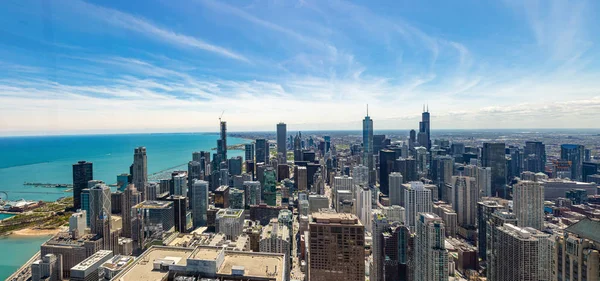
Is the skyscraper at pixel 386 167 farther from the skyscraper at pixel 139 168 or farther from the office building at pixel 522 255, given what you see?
the skyscraper at pixel 139 168

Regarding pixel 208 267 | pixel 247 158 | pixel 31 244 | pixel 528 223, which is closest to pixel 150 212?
pixel 31 244

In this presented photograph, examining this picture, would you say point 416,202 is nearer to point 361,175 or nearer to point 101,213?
point 361,175

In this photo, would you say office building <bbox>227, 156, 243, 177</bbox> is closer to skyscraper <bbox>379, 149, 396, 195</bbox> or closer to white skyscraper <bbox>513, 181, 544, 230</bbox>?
skyscraper <bbox>379, 149, 396, 195</bbox>

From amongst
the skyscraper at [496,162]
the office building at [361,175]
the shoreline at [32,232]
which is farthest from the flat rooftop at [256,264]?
the skyscraper at [496,162]

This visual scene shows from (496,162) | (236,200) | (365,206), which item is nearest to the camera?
(365,206)

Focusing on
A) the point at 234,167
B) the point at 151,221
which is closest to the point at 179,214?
the point at 151,221

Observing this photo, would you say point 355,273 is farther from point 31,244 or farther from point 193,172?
point 193,172
